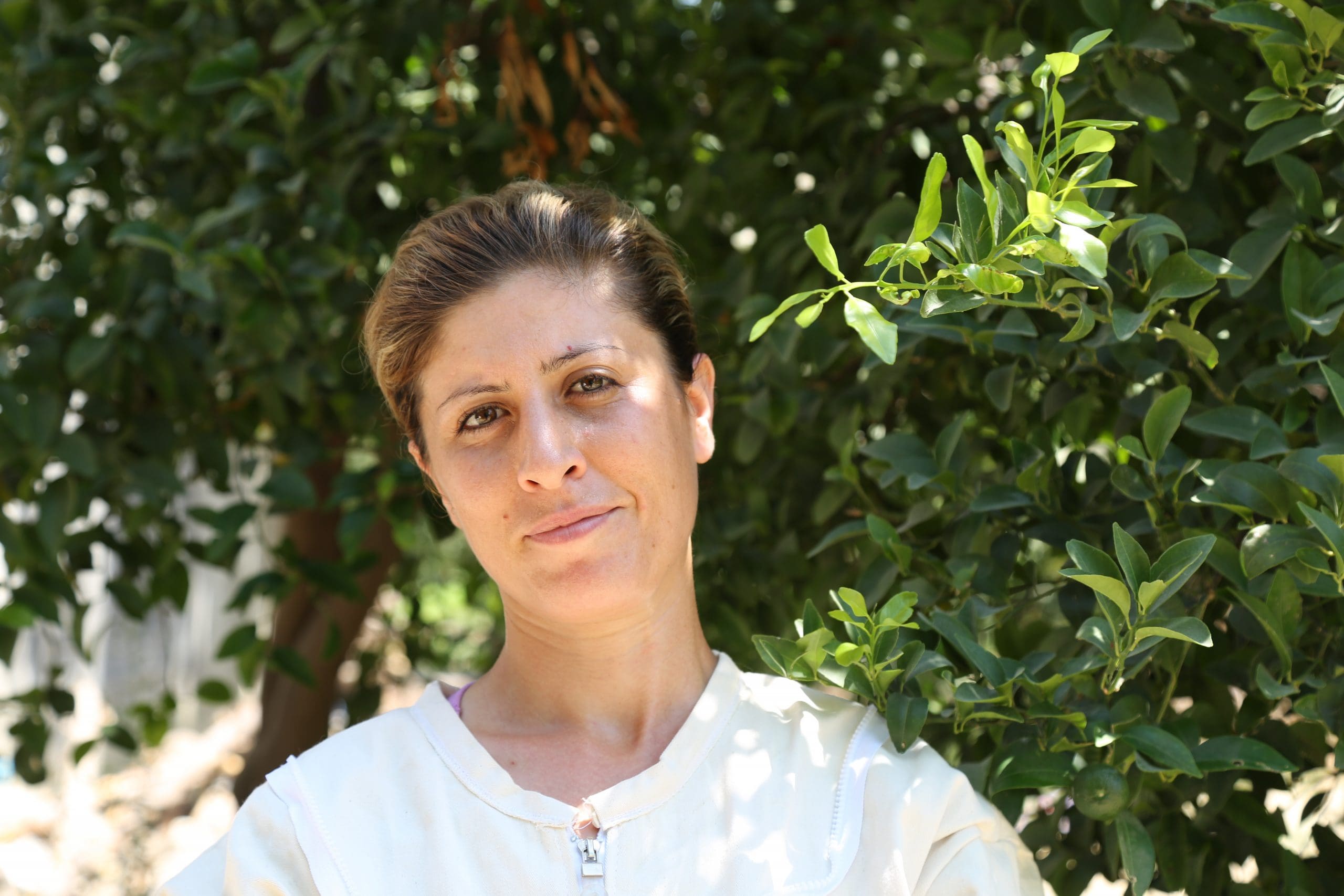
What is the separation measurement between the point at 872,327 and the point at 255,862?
0.82 meters

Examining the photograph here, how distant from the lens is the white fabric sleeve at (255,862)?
4.10 ft

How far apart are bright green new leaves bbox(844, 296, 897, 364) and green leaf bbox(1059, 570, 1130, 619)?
0.90 ft

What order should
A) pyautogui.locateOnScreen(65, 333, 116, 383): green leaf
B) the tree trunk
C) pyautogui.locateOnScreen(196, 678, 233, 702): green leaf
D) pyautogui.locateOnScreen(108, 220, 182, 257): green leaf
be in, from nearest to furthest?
pyautogui.locateOnScreen(108, 220, 182, 257): green leaf, pyautogui.locateOnScreen(65, 333, 116, 383): green leaf, pyautogui.locateOnScreen(196, 678, 233, 702): green leaf, the tree trunk

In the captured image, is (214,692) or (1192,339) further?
(214,692)

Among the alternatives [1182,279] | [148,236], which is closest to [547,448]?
[1182,279]

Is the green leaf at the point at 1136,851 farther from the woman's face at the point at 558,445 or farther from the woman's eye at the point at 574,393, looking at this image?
the woman's eye at the point at 574,393

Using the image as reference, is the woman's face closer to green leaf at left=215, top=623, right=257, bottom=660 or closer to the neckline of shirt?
the neckline of shirt

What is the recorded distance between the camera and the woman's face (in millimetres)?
1335

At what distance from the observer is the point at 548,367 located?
1.34m

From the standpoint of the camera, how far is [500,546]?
1.37 m

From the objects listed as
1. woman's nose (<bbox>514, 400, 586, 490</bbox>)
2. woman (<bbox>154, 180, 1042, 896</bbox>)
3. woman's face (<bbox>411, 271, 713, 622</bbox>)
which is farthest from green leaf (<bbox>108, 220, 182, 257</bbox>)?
woman's nose (<bbox>514, 400, 586, 490</bbox>)

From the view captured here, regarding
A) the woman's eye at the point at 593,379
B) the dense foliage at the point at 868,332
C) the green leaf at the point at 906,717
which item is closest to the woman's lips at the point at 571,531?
the woman's eye at the point at 593,379

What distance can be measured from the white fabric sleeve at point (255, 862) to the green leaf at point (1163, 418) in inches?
38.0

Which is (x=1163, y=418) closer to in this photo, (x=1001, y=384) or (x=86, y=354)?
(x=1001, y=384)
